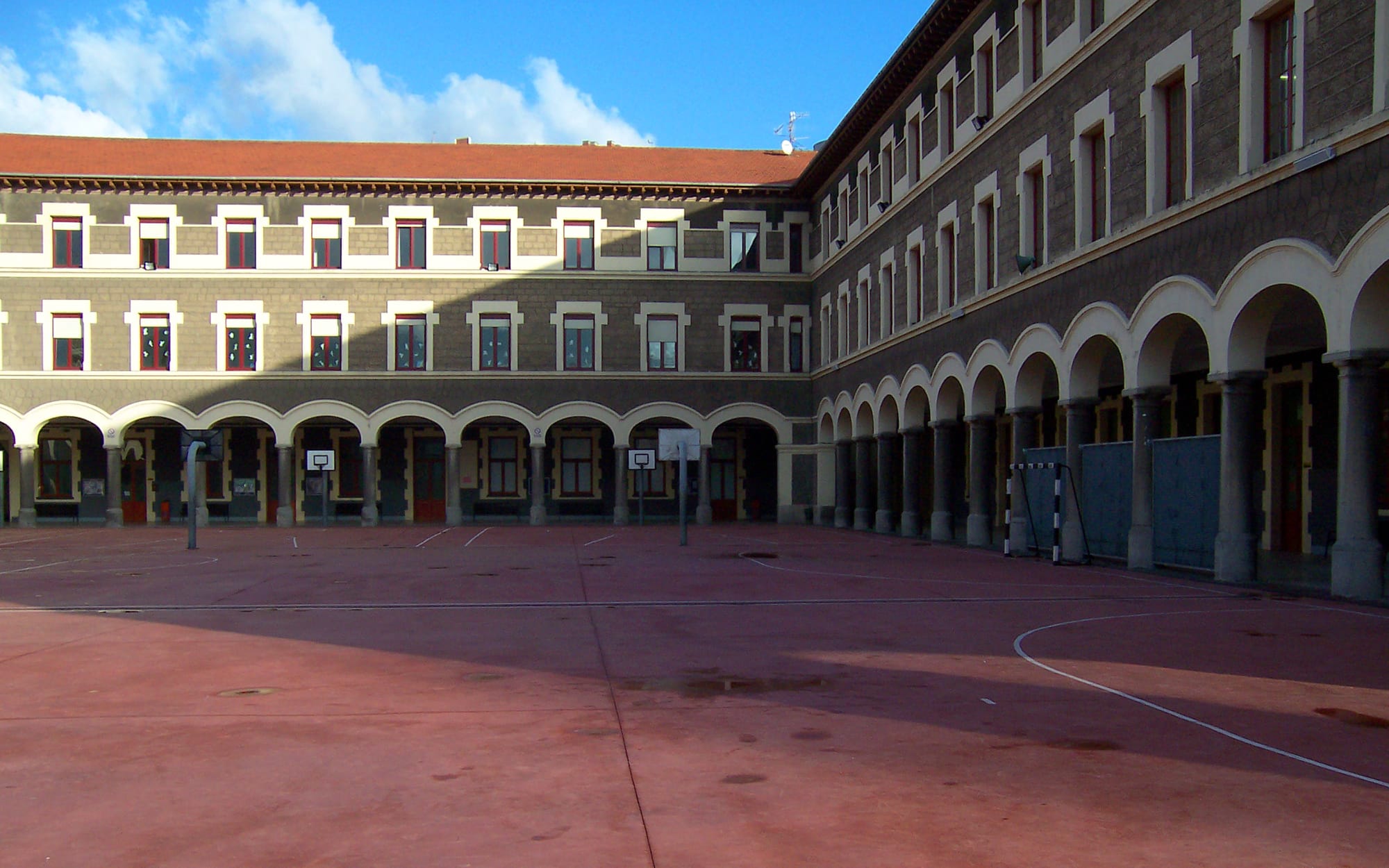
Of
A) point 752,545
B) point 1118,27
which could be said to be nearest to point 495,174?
point 752,545

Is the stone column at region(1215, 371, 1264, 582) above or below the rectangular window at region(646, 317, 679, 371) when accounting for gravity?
below

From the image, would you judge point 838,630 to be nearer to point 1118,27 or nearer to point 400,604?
point 400,604

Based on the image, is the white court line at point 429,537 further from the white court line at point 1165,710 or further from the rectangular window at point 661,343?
the white court line at point 1165,710

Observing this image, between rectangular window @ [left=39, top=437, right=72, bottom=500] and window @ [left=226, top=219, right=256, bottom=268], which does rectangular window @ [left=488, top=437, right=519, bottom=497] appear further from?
rectangular window @ [left=39, top=437, right=72, bottom=500]

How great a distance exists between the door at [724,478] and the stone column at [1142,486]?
82.6ft

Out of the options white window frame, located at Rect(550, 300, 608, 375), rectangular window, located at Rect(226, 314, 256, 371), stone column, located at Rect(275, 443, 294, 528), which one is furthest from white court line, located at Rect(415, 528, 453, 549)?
rectangular window, located at Rect(226, 314, 256, 371)

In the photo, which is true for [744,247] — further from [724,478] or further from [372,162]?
[372,162]

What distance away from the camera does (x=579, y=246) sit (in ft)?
132

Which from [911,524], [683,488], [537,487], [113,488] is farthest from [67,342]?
[911,524]

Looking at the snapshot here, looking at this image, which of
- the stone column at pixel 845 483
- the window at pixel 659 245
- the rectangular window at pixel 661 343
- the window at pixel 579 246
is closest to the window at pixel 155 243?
the window at pixel 579 246

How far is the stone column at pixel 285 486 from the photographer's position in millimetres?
38562

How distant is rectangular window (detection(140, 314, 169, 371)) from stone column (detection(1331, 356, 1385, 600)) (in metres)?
35.5

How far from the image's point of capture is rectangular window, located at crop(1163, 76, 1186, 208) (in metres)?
→ 17.7

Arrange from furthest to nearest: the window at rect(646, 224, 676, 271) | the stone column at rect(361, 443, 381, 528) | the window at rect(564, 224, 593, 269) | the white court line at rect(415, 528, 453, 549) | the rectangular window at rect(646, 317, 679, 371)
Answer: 1. the window at rect(646, 224, 676, 271)
2. the rectangular window at rect(646, 317, 679, 371)
3. the window at rect(564, 224, 593, 269)
4. the stone column at rect(361, 443, 381, 528)
5. the white court line at rect(415, 528, 453, 549)
